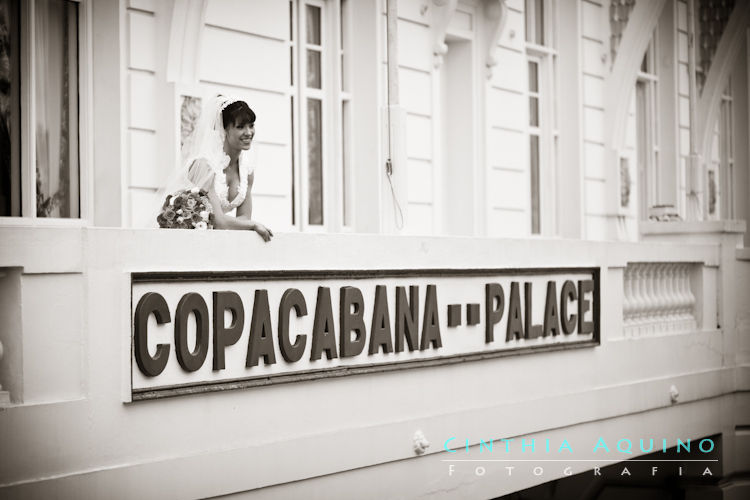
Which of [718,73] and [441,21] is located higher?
[718,73]

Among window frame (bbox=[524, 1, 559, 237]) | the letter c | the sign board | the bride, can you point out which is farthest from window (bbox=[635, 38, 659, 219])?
the letter c

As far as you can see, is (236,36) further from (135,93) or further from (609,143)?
(609,143)

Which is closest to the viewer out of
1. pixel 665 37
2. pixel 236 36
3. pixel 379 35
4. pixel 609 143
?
pixel 236 36

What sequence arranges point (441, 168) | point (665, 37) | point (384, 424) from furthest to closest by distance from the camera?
point (665, 37) → point (441, 168) → point (384, 424)

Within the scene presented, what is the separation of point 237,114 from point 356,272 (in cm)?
115

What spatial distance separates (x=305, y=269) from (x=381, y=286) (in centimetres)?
68

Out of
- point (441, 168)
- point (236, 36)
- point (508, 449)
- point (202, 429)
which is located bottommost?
point (508, 449)

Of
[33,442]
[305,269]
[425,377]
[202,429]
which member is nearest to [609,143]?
[425,377]

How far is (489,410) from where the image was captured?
7.48m

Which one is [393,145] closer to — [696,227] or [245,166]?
[245,166]

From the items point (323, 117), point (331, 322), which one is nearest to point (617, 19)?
point (323, 117)

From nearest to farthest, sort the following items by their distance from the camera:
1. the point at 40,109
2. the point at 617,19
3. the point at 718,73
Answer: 1. the point at 40,109
2. the point at 617,19
3. the point at 718,73

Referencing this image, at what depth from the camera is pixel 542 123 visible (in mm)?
12688

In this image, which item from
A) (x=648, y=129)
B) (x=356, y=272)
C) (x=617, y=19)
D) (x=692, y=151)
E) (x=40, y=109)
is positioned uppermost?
(x=617, y=19)
